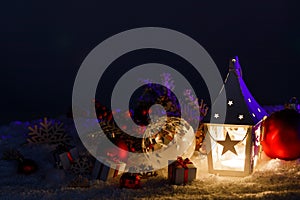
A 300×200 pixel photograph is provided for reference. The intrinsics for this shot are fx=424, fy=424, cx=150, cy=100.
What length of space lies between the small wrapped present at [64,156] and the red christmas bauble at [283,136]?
5.18ft

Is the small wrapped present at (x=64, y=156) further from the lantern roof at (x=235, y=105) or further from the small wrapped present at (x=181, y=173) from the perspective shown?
the lantern roof at (x=235, y=105)

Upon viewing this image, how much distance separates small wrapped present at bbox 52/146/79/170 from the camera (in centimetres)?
343

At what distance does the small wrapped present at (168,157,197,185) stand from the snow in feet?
0.17

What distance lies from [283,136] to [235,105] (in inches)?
19.4

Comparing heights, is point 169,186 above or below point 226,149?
below

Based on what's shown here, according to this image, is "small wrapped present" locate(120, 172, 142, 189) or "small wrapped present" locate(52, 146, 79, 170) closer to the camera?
"small wrapped present" locate(120, 172, 142, 189)

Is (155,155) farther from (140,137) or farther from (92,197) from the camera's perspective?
(92,197)

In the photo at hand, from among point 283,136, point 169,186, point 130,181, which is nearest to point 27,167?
point 130,181

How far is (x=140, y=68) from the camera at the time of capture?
197 inches

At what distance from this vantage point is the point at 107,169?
3193 mm

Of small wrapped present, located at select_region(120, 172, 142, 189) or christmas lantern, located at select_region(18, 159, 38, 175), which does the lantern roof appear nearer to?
small wrapped present, located at select_region(120, 172, 142, 189)

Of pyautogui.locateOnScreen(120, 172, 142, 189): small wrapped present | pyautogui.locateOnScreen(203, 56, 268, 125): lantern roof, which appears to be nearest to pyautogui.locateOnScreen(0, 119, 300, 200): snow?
pyautogui.locateOnScreen(120, 172, 142, 189): small wrapped present

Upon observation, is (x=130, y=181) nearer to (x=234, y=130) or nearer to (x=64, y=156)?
(x=64, y=156)

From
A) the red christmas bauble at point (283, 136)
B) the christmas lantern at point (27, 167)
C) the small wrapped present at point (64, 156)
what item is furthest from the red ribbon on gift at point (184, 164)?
the christmas lantern at point (27, 167)
